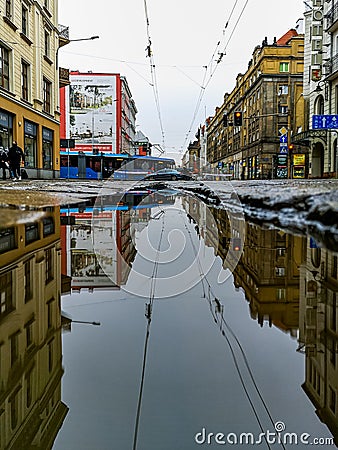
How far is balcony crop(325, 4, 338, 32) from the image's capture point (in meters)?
30.5

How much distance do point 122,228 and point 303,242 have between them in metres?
1.71

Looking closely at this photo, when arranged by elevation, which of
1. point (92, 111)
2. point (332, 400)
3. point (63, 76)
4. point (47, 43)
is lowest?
point (332, 400)

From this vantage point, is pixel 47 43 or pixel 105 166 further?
pixel 105 166

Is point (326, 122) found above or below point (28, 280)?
above

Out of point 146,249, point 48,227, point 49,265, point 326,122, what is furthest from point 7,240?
point 326,122

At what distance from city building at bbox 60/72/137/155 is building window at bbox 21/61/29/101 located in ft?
146

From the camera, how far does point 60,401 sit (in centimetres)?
124

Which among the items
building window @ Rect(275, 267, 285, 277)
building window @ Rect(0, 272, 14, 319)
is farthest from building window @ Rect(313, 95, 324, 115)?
building window @ Rect(0, 272, 14, 319)

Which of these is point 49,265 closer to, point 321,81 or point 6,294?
point 6,294

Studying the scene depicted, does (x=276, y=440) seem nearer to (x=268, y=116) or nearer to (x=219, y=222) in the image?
(x=219, y=222)

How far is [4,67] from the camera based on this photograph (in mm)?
20766

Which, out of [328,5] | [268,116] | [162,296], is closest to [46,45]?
[328,5]

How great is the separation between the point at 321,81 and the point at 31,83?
65.0ft

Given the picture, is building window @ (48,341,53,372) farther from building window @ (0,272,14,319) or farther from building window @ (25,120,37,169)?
building window @ (25,120,37,169)
